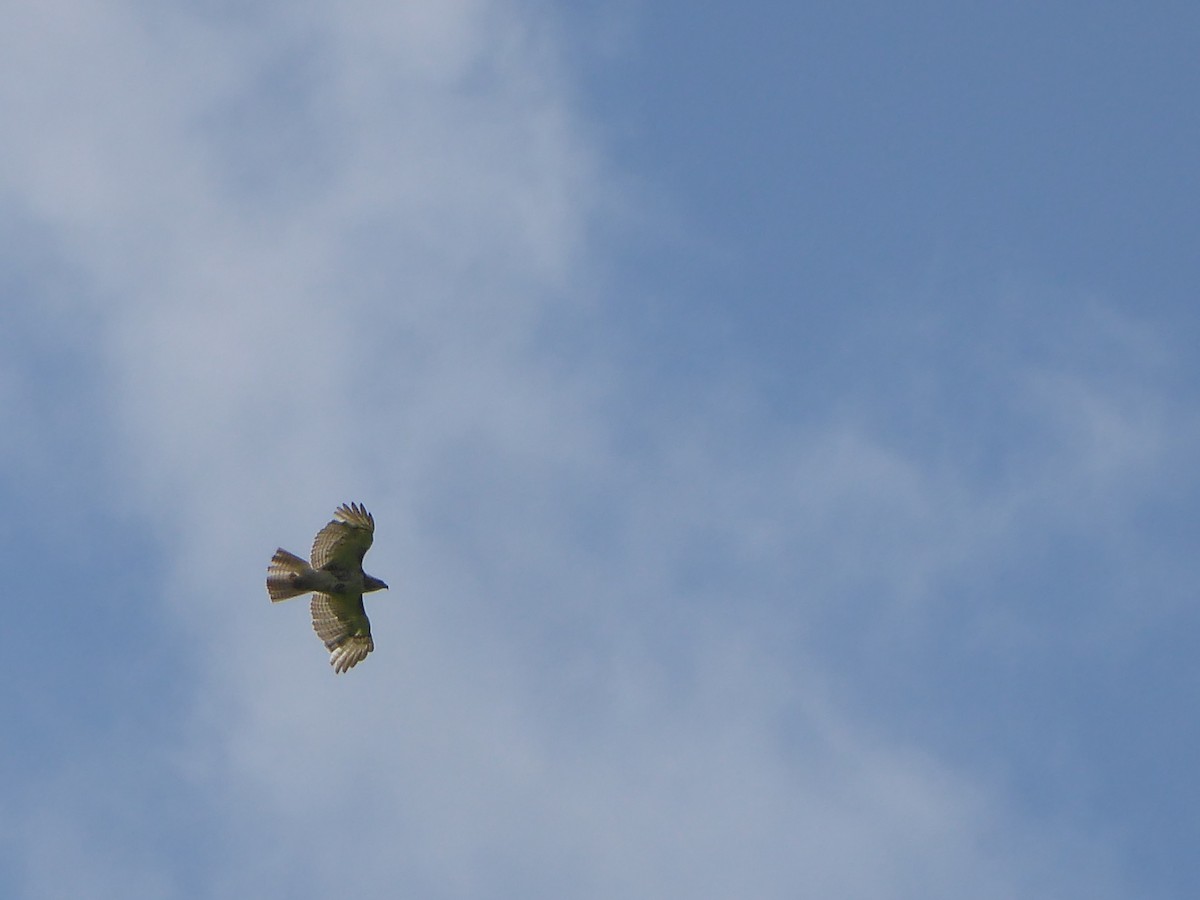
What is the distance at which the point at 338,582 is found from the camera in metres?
42.9

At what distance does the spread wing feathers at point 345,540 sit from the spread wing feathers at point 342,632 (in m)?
1.53

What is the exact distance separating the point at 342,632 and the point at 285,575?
2518 mm

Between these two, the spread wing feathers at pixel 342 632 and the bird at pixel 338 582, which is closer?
the bird at pixel 338 582

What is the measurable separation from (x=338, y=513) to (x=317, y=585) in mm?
1882

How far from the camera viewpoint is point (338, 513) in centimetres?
4172

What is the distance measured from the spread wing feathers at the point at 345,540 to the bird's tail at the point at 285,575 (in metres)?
0.30

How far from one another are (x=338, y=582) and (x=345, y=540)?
1.25m

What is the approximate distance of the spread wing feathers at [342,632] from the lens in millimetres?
43906

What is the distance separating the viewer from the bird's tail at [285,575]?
42.2 meters

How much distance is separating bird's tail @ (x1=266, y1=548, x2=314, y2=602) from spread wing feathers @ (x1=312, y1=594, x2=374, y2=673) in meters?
1.48

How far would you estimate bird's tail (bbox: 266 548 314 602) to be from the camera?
42.2 metres

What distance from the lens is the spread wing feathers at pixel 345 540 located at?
1640 inches

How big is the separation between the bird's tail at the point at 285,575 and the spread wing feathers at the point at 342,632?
1484 mm

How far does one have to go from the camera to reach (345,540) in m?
42.1
